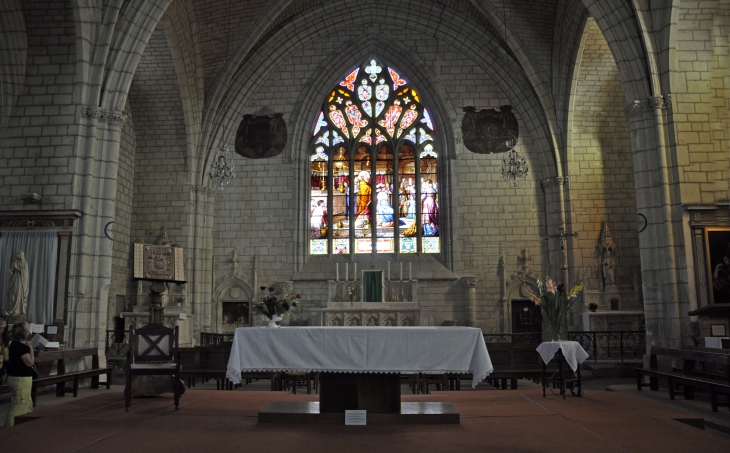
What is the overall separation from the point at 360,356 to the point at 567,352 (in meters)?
3.50

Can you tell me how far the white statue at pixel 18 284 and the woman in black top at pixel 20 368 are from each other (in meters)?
4.83

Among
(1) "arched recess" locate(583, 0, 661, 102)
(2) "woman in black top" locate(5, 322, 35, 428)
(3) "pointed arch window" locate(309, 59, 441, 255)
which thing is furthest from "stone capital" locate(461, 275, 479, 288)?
(2) "woman in black top" locate(5, 322, 35, 428)

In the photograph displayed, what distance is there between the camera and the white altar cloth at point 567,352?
27.6ft

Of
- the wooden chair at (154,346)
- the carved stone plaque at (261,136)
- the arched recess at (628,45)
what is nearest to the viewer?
the wooden chair at (154,346)

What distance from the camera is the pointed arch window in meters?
18.9

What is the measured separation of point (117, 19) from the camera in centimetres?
1259

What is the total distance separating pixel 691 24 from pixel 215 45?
12.1 m

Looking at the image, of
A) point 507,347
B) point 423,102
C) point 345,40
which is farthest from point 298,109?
point 507,347

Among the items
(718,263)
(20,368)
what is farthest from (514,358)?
(20,368)

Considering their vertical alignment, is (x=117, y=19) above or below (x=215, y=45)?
below

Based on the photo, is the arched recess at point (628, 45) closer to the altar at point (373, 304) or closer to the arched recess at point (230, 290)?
the altar at point (373, 304)

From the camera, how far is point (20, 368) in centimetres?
698

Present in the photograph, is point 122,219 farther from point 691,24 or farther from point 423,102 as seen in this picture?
point 691,24

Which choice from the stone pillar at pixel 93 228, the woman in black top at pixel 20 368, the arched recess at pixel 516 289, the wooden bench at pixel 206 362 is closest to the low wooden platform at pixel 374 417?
the woman in black top at pixel 20 368
